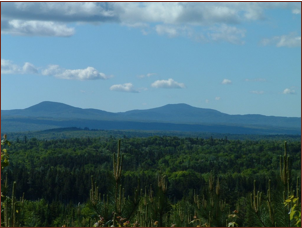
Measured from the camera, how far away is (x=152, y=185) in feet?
276

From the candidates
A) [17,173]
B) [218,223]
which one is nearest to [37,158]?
[17,173]

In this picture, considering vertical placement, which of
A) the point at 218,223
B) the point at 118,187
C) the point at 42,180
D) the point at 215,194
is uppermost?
the point at 118,187

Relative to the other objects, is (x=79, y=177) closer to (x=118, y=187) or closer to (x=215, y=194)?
(x=215, y=194)

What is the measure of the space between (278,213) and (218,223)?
21.4ft

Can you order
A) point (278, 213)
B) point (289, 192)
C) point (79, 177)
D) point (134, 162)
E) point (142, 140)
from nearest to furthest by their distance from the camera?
point (289, 192) → point (278, 213) → point (79, 177) → point (134, 162) → point (142, 140)

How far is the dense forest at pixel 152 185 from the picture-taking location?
9289 millimetres

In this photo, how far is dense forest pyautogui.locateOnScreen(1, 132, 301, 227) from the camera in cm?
929

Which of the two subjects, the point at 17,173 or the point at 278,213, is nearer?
the point at 278,213

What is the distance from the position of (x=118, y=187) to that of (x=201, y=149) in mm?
162385

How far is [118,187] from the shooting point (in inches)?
368

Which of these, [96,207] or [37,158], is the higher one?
[96,207]

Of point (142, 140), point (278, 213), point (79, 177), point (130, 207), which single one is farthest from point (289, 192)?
point (142, 140)

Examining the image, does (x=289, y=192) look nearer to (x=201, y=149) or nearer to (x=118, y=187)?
(x=118, y=187)

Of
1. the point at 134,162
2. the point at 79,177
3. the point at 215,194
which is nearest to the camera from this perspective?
the point at 215,194
